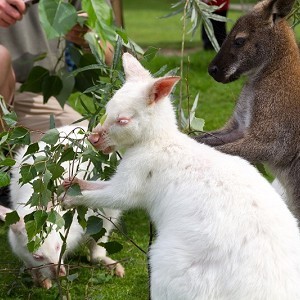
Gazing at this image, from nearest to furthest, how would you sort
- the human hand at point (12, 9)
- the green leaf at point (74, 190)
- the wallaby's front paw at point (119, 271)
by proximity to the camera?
the green leaf at point (74, 190)
the wallaby's front paw at point (119, 271)
the human hand at point (12, 9)

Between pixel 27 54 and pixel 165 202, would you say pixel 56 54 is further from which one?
pixel 165 202

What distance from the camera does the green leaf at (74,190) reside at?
9.48 ft

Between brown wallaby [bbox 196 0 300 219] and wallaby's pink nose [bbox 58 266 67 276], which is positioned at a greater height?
brown wallaby [bbox 196 0 300 219]

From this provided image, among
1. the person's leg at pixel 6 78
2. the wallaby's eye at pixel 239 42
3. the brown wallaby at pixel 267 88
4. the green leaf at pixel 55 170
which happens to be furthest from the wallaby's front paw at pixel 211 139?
the person's leg at pixel 6 78

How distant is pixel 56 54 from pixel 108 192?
2.75m

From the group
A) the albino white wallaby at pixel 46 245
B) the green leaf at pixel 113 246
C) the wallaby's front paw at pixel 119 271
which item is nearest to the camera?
the green leaf at pixel 113 246

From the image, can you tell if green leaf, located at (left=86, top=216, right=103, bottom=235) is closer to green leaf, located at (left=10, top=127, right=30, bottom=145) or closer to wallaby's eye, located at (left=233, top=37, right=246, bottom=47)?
green leaf, located at (left=10, top=127, right=30, bottom=145)

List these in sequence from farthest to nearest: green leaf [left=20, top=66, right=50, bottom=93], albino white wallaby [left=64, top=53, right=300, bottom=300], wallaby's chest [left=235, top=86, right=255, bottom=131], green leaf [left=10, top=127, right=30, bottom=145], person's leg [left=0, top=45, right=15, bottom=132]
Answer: green leaf [left=20, top=66, right=50, bottom=93], person's leg [left=0, top=45, right=15, bottom=132], wallaby's chest [left=235, top=86, right=255, bottom=131], green leaf [left=10, top=127, right=30, bottom=145], albino white wallaby [left=64, top=53, right=300, bottom=300]

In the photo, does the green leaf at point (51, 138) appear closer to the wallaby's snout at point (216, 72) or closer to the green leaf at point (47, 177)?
the green leaf at point (47, 177)

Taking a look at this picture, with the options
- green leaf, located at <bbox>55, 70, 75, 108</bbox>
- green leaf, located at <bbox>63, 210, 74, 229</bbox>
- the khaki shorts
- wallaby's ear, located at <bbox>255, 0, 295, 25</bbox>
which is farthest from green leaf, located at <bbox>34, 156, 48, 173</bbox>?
the khaki shorts

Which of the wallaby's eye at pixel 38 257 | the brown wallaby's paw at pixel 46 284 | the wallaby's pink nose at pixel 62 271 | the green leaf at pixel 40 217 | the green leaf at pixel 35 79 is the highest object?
the green leaf at pixel 40 217

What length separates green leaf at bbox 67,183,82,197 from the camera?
9.48 ft

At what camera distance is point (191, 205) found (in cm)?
275

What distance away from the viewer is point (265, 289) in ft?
8.67
